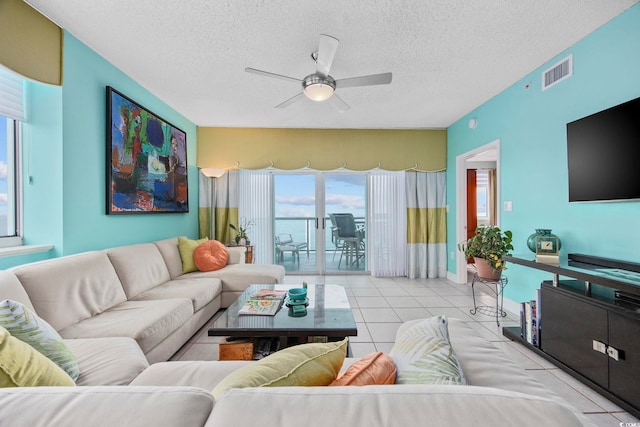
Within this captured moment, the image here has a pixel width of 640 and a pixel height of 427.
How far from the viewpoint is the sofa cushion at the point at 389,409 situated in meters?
0.49

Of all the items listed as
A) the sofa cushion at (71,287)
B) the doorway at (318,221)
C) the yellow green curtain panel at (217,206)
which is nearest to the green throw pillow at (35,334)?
the sofa cushion at (71,287)

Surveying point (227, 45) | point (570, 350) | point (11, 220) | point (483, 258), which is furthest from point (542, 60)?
point (11, 220)

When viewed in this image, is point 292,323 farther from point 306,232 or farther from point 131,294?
point 306,232

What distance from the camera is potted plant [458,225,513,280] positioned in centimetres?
292

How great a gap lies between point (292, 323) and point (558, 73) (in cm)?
320

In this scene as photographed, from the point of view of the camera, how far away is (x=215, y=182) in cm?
473

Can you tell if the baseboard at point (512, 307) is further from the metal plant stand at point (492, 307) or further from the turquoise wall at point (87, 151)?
the turquoise wall at point (87, 151)

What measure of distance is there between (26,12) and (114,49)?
577 millimetres

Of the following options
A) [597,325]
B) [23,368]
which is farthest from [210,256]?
[597,325]

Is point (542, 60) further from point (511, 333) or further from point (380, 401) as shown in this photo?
point (380, 401)

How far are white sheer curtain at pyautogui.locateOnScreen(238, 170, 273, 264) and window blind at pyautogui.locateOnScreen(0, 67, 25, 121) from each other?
2.84m

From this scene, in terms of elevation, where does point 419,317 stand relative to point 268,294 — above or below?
below

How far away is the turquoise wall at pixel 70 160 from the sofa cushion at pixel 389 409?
8.14 feet

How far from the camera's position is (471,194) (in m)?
6.16
